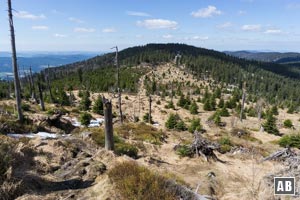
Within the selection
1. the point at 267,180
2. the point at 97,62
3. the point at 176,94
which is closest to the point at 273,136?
the point at 267,180

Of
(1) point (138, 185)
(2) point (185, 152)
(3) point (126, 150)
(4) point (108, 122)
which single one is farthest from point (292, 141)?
(1) point (138, 185)

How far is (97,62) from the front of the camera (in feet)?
520

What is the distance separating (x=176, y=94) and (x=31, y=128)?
65.6 meters

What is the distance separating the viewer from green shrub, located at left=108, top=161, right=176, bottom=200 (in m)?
6.31

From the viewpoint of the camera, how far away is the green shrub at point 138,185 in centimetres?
631

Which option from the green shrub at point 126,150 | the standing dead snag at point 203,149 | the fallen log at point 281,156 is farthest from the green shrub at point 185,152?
the fallen log at point 281,156

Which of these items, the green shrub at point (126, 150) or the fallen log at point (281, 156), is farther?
the fallen log at point (281, 156)

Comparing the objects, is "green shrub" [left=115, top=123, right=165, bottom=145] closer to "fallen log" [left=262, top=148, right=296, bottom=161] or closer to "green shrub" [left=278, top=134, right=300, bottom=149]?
"fallen log" [left=262, top=148, right=296, bottom=161]

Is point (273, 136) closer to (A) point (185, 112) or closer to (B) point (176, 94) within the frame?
(A) point (185, 112)

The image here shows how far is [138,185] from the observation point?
6.69 metres

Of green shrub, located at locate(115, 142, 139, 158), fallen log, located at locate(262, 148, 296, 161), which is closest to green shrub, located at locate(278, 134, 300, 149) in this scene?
fallen log, located at locate(262, 148, 296, 161)

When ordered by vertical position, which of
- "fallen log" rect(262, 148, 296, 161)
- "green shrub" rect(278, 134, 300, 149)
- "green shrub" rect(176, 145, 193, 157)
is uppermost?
"green shrub" rect(176, 145, 193, 157)

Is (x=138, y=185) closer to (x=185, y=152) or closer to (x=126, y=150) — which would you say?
(x=126, y=150)

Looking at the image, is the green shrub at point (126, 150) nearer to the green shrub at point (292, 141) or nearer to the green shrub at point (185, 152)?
the green shrub at point (185, 152)
